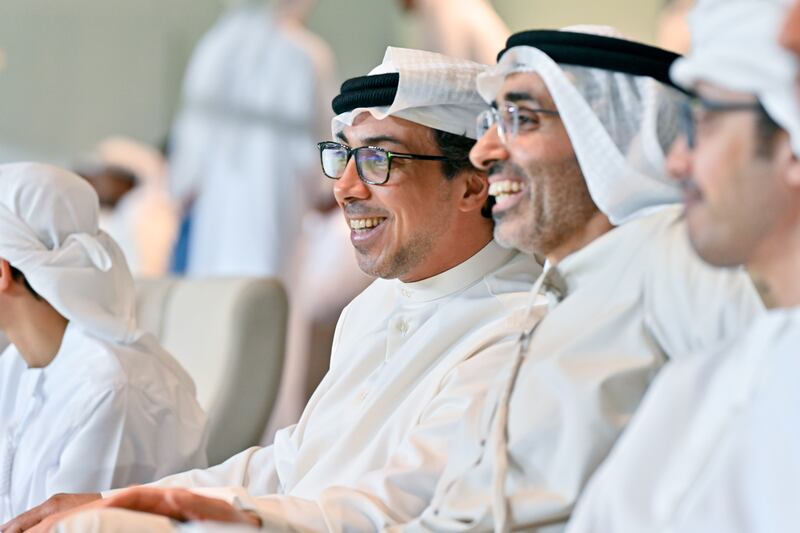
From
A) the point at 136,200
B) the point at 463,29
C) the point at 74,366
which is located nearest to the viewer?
Answer: the point at 74,366

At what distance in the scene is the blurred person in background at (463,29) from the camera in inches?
192

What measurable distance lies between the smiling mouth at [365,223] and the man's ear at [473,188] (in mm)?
168

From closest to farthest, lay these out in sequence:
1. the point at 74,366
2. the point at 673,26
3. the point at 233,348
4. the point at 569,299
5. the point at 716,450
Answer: the point at 716,450, the point at 569,299, the point at 74,366, the point at 233,348, the point at 673,26

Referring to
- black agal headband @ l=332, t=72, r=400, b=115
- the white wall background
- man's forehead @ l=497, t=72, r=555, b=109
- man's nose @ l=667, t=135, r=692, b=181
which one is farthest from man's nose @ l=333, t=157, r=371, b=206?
the white wall background

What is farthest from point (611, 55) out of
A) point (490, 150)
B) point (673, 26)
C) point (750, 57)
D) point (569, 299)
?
point (673, 26)

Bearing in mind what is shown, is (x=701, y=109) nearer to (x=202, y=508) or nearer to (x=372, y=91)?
(x=202, y=508)

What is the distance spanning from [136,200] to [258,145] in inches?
49.3

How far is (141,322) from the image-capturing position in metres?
3.94

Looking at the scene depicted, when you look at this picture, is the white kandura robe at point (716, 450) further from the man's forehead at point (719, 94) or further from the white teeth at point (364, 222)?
the white teeth at point (364, 222)

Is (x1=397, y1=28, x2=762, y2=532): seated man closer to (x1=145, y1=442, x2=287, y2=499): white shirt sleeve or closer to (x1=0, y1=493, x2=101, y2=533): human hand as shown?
(x1=145, y1=442, x2=287, y2=499): white shirt sleeve

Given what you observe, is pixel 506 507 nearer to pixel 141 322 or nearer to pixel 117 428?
A: pixel 117 428

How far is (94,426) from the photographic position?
2.72 m

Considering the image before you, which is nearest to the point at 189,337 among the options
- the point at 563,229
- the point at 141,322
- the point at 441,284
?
the point at 141,322

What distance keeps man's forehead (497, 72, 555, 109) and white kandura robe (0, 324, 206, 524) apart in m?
1.24
